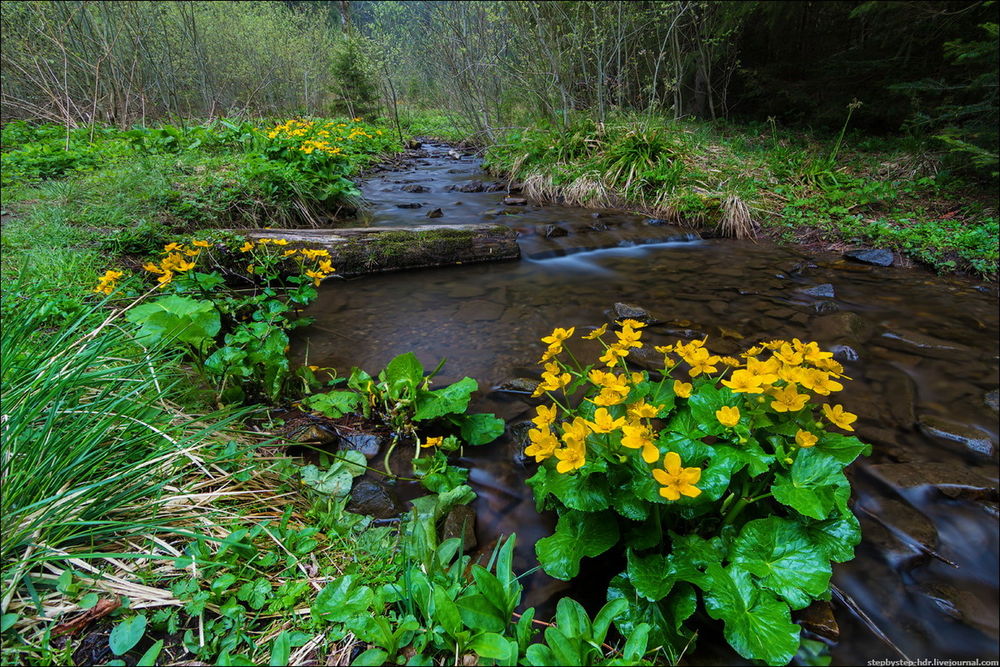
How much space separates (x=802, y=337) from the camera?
3.38 m

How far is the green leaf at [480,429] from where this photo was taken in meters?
2.21

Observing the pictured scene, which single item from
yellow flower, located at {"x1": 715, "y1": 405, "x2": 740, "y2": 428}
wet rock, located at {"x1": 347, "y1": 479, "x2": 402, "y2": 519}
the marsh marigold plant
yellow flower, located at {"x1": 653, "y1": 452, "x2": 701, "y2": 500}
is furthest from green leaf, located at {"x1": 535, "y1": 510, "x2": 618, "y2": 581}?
wet rock, located at {"x1": 347, "y1": 479, "x2": 402, "y2": 519}

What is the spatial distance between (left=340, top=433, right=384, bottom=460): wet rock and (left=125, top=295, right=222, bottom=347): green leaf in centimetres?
84

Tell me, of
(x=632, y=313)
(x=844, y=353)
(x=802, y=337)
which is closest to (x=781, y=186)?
(x=802, y=337)

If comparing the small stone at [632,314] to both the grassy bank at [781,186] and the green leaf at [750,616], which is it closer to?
the green leaf at [750,616]

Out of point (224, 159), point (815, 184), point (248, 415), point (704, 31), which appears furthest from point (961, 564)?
point (704, 31)

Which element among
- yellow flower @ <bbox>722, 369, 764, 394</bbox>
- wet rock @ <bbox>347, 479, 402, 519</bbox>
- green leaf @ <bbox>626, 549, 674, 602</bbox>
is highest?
yellow flower @ <bbox>722, 369, 764, 394</bbox>

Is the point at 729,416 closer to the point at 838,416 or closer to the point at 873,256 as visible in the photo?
the point at 838,416

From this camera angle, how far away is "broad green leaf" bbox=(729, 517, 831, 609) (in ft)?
4.25

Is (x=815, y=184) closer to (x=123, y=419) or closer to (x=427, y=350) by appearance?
(x=427, y=350)

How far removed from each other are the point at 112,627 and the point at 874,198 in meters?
7.65

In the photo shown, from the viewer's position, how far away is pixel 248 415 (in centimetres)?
222

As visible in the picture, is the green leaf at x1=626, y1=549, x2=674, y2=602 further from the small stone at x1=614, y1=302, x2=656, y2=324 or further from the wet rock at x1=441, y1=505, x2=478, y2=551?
the small stone at x1=614, y1=302, x2=656, y2=324

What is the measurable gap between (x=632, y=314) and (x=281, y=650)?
3240mm
